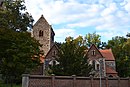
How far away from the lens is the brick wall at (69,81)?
15.9 m

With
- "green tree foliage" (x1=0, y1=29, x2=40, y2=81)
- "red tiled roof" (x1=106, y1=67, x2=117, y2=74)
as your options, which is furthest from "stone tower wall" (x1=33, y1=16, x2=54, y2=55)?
"green tree foliage" (x1=0, y1=29, x2=40, y2=81)

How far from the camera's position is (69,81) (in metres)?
18.2

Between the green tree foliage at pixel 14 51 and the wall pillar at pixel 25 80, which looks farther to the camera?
the green tree foliage at pixel 14 51

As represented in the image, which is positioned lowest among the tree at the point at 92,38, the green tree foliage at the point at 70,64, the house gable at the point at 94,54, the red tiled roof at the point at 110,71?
the red tiled roof at the point at 110,71

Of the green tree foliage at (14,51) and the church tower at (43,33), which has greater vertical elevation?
the church tower at (43,33)

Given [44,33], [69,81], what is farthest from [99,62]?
[69,81]

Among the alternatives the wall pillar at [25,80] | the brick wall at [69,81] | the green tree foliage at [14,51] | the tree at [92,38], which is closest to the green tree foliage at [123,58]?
the tree at [92,38]

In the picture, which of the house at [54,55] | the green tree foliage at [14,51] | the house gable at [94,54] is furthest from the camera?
the house gable at [94,54]

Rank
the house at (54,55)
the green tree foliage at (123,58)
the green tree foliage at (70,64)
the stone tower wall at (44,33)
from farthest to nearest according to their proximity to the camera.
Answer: the green tree foliage at (123,58) < the stone tower wall at (44,33) < the house at (54,55) < the green tree foliage at (70,64)

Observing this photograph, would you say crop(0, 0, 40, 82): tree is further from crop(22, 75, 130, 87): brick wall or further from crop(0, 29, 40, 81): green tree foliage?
crop(22, 75, 130, 87): brick wall

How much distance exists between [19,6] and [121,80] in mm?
22724

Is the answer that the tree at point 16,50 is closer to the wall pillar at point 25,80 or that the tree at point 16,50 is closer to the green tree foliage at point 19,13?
the green tree foliage at point 19,13

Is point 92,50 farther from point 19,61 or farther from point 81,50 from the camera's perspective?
point 19,61

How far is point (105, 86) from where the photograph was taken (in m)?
21.4
